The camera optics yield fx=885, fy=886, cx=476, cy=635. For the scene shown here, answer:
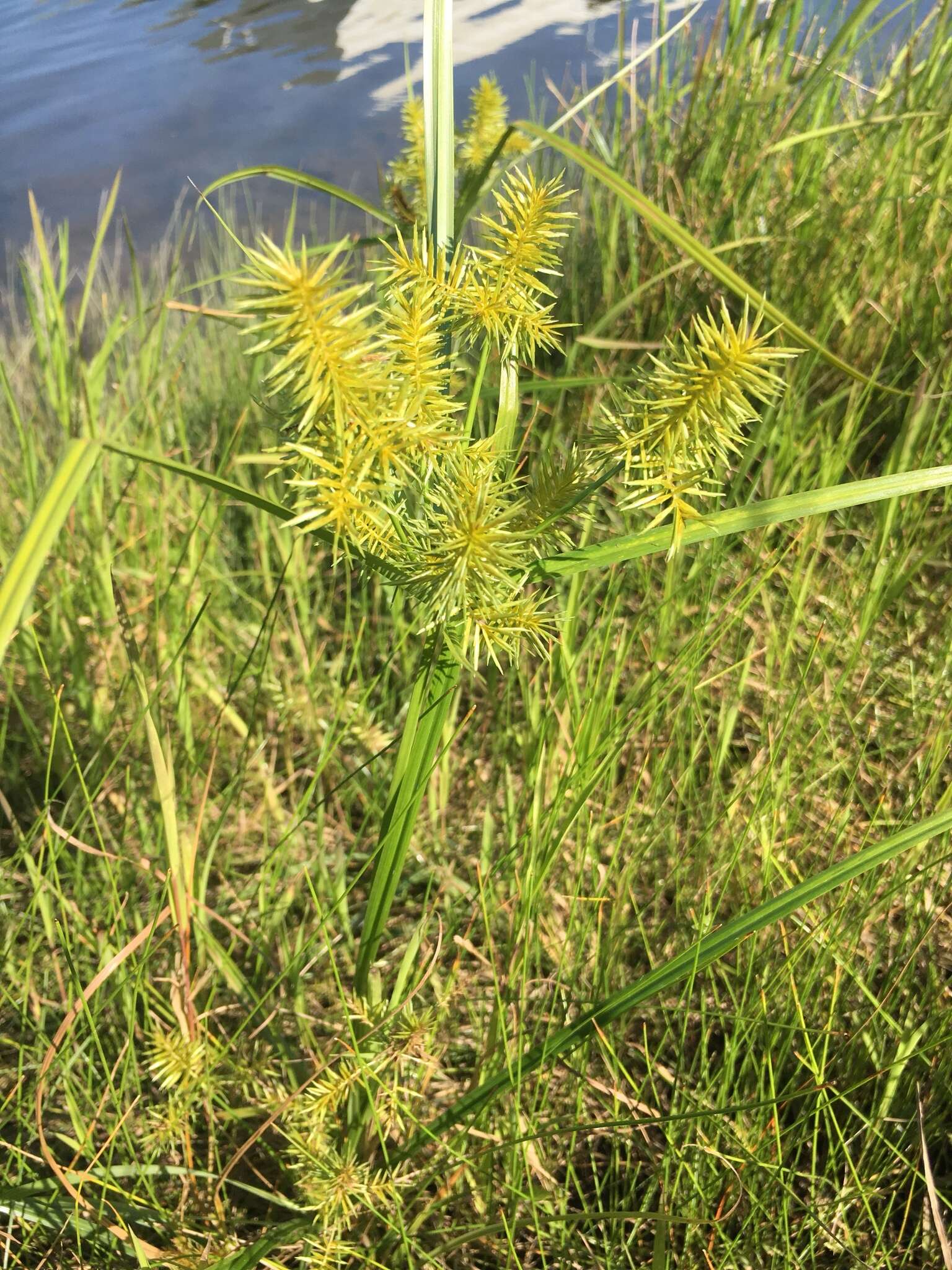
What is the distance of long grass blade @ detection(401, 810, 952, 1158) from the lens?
2.10ft

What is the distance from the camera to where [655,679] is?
1016mm

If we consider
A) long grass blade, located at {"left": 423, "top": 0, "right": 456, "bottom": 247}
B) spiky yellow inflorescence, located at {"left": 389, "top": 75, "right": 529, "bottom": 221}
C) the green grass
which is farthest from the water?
long grass blade, located at {"left": 423, "top": 0, "right": 456, "bottom": 247}

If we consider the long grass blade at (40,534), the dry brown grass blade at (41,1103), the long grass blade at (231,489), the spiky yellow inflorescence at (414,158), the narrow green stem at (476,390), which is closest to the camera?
the long grass blade at (40,534)

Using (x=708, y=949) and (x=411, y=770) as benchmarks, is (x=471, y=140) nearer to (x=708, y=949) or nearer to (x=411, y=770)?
(x=411, y=770)

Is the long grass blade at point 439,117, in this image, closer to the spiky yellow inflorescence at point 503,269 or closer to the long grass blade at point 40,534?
the spiky yellow inflorescence at point 503,269

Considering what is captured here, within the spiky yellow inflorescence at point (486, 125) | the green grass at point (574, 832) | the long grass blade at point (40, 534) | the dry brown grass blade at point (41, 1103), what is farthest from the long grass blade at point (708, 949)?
the spiky yellow inflorescence at point (486, 125)

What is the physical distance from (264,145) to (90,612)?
4.24 meters

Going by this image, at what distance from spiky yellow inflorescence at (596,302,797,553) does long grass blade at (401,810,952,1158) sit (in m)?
0.28

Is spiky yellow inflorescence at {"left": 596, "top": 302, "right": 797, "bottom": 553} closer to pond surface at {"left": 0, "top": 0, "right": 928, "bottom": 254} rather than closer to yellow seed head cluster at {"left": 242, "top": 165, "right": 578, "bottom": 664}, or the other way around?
yellow seed head cluster at {"left": 242, "top": 165, "right": 578, "bottom": 664}

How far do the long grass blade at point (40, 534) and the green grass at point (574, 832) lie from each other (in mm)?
275

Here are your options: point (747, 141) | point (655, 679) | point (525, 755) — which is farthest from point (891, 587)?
point (747, 141)

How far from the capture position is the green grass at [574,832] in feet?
3.00

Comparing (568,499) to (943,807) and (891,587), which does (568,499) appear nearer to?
(943,807)

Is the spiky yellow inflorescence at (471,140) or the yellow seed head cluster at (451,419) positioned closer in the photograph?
the yellow seed head cluster at (451,419)
